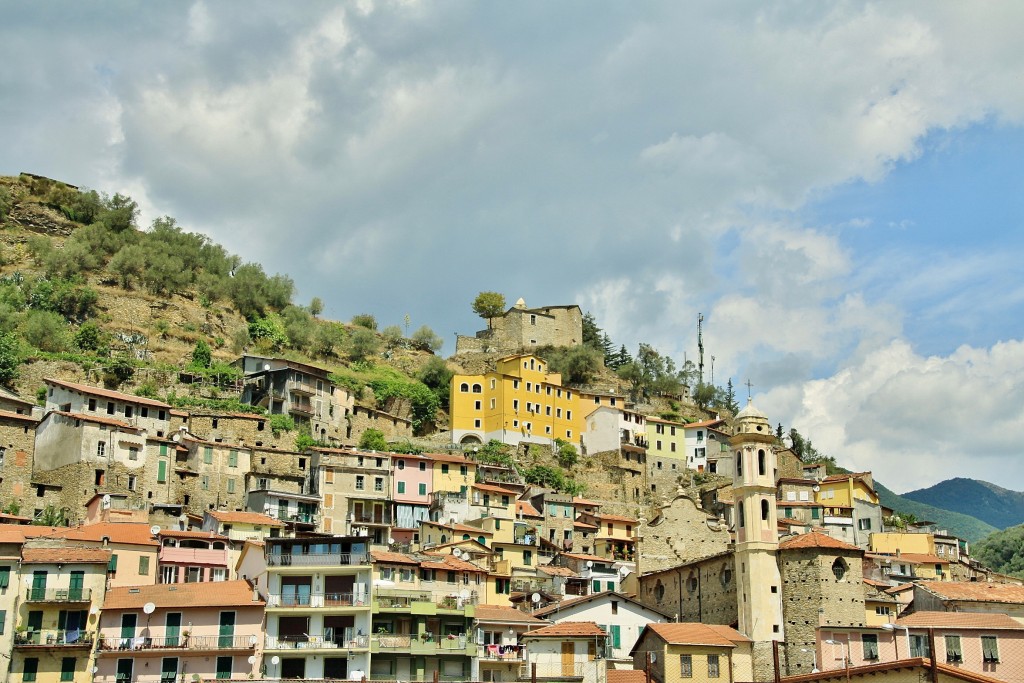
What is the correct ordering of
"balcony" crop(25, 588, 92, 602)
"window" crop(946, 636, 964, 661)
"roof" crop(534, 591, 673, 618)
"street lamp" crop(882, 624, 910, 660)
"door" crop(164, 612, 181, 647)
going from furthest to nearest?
"roof" crop(534, 591, 673, 618)
"street lamp" crop(882, 624, 910, 660)
"window" crop(946, 636, 964, 661)
"door" crop(164, 612, 181, 647)
"balcony" crop(25, 588, 92, 602)

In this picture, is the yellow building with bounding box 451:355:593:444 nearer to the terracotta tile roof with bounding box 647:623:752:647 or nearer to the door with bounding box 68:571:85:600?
the terracotta tile roof with bounding box 647:623:752:647

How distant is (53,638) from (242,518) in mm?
16182

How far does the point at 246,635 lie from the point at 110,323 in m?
56.1

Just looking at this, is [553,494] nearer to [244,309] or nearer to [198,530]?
[198,530]

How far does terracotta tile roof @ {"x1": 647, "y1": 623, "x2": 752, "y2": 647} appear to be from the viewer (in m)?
49.6

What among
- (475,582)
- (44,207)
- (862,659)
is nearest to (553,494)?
(475,582)

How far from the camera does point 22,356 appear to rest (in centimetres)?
8406

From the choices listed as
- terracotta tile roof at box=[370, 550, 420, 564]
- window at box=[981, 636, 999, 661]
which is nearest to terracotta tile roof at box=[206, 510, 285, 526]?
terracotta tile roof at box=[370, 550, 420, 564]

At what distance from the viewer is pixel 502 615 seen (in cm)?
5362

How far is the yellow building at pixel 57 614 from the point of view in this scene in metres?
46.1

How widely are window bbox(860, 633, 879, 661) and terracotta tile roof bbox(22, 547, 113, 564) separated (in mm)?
31966

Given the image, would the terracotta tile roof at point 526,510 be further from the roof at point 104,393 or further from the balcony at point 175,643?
the balcony at point 175,643

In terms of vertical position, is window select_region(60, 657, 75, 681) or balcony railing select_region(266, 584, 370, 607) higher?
balcony railing select_region(266, 584, 370, 607)

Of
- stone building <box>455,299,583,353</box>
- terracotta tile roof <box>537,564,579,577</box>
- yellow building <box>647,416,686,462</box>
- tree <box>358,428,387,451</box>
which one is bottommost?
terracotta tile roof <box>537,564,579,577</box>
